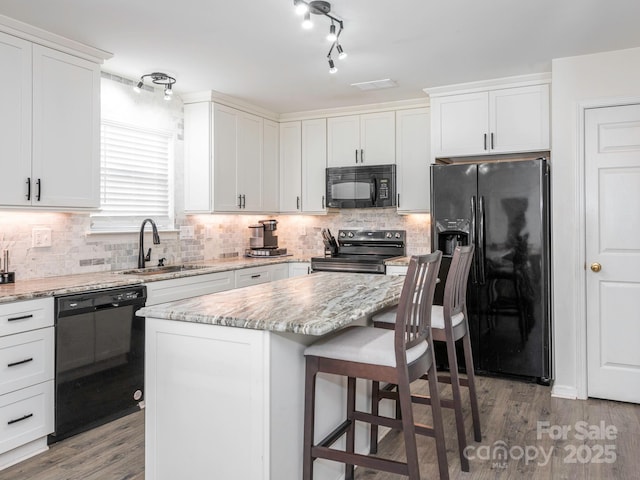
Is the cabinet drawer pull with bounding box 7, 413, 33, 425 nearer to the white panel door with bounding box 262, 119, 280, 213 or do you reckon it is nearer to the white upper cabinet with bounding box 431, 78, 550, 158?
the white panel door with bounding box 262, 119, 280, 213

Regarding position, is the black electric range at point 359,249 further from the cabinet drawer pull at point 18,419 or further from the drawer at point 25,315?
the cabinet drawer pull at point 18,419

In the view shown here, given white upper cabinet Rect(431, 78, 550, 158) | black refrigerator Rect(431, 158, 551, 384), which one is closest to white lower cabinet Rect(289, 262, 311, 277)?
black refrigerator Rect(431, 158, 551, 384)

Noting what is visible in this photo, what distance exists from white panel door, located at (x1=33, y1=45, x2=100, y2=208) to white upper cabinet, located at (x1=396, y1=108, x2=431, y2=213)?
2.65 meters

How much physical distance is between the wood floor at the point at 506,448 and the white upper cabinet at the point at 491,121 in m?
2.00

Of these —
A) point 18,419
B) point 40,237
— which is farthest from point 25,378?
point 40,237

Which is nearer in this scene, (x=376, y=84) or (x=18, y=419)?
(x=18, y=419)

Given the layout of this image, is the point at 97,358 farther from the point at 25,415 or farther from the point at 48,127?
the point at 48,127

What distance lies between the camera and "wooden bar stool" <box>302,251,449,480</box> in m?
1.86

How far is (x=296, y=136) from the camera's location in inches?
205

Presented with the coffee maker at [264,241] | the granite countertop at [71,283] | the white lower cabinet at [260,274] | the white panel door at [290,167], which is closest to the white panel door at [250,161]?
the coffee maker at [264,241]

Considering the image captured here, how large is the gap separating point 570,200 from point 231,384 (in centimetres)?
283

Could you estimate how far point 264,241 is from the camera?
16.9 feet

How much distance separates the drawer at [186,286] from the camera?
334 centimetres

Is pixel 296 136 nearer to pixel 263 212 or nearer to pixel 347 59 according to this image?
pixel 263 212
